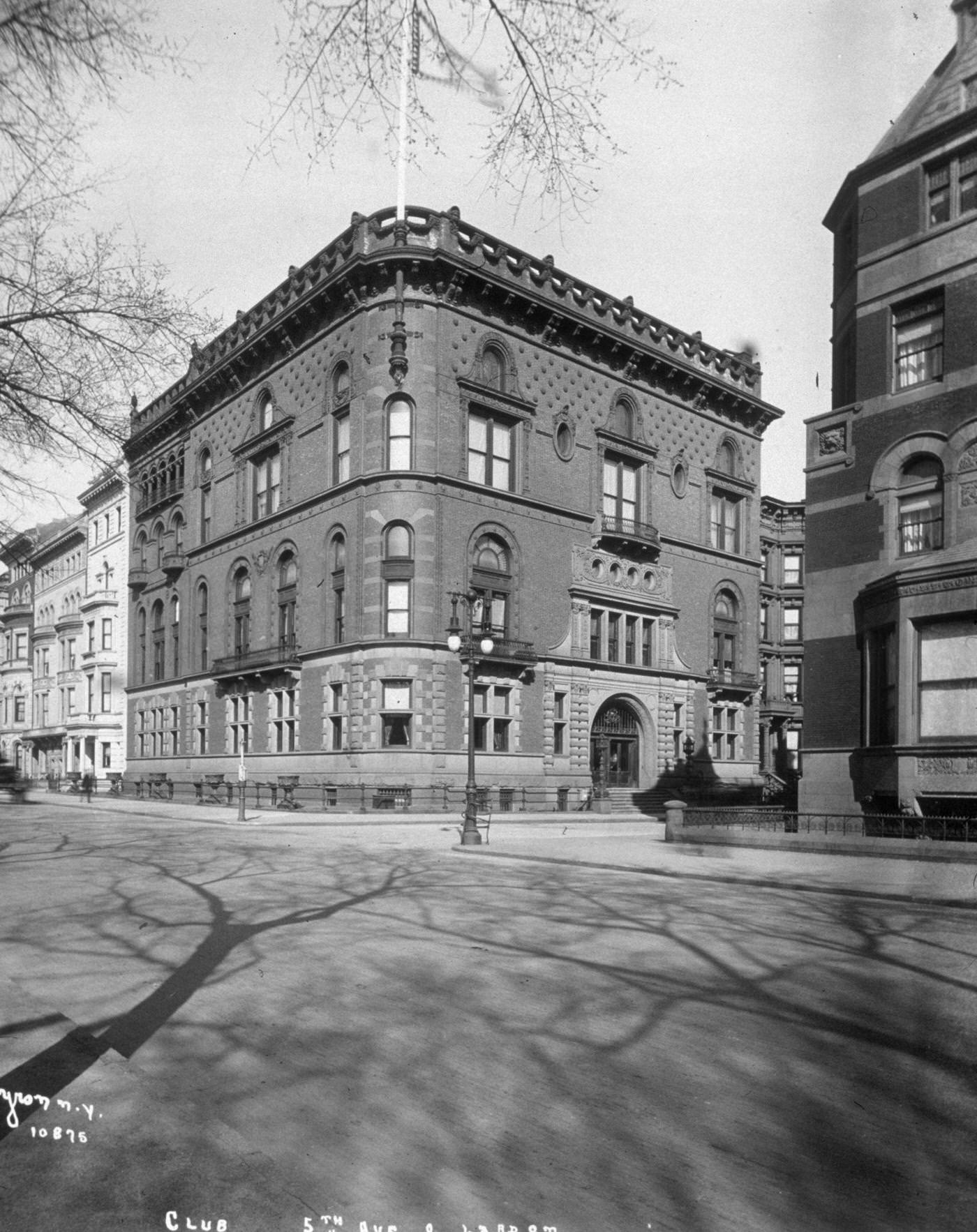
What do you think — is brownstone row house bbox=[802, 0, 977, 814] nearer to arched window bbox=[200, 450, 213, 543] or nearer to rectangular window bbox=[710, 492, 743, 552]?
rectangular window bbox=[710, 492, 743, 552]

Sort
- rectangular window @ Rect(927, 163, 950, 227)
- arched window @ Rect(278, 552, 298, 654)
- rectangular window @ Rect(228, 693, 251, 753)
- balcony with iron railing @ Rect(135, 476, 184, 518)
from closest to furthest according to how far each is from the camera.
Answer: rectangular window @ Rect(927, 163, 950, 227) < arched window @ Rect(278, 552, 298, 654) < rectangular window @ Rect(228, 693, 251, 753) < balcony with iron railing @ Rect(135, 476, 184, 518)

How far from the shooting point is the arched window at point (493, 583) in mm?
38062

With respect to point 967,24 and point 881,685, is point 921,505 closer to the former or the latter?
point 881,685

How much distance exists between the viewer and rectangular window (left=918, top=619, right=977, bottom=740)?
779 inches

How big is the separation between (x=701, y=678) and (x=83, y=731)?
37.1 metres

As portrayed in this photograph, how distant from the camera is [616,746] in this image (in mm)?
43781

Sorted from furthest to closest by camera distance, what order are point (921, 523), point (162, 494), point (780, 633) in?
point (780, 633) → point (162, 494) → point (921, 523)

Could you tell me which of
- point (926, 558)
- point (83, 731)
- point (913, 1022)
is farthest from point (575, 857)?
point (83, 731)

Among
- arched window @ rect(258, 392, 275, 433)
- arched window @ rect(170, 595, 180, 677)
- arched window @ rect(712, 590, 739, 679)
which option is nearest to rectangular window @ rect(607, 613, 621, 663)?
arched window @ rect(712, 590, 739, 679)

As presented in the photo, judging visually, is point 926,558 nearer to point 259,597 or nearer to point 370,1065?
point 370,1065

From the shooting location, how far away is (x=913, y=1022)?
7.27 m

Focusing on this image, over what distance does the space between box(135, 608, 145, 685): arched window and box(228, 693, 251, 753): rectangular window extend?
40.6 feet

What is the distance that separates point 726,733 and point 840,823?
26.6 m

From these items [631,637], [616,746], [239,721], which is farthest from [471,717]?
[239,721]
